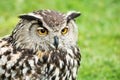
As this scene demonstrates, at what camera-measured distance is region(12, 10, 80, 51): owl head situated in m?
6.52

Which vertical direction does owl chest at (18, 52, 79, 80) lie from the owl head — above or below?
below

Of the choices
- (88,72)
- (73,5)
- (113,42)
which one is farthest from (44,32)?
(73,5)

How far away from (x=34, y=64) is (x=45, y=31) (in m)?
0.42

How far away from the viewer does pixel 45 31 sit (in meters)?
6.52

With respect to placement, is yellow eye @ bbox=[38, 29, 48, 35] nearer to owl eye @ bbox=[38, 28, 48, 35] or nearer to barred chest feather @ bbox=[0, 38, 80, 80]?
owl eye @ bbox=[38, 28, 48, 35]

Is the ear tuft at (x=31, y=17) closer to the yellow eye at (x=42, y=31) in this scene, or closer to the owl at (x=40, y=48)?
the owl at (x=40, y=48)

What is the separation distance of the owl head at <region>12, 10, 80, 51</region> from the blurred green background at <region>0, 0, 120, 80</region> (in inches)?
89.9

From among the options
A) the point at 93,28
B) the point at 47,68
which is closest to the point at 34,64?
the point at 47,68

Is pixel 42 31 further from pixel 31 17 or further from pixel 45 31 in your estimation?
pixel 31 17

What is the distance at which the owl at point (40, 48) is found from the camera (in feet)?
21.5

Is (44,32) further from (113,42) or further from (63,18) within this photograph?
(113,42)

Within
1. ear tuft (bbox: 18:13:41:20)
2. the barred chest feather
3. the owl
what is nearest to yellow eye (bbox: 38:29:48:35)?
the owl

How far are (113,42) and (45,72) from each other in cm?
426

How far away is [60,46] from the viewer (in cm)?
672
